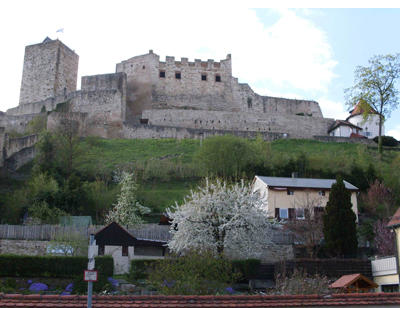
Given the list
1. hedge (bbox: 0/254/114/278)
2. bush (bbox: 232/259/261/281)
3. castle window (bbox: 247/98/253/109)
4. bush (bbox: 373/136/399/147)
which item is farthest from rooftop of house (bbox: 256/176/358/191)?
castle window (bbox: 247/98/253/109)

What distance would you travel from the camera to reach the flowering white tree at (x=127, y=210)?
32.0 metres

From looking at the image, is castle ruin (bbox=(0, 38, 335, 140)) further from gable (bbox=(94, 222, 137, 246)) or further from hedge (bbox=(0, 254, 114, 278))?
hedge (bbox=(0, 254, 114, 278))

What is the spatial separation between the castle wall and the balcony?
37599mm

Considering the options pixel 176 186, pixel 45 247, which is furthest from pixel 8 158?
pixel 45 247

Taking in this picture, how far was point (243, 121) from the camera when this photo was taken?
60438 millimetres

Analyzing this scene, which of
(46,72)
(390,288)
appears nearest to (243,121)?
(46,72)

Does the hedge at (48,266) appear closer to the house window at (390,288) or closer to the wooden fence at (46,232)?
the wooden fence at (46,232)

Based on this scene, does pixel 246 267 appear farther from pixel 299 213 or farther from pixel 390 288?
pixel 299 213

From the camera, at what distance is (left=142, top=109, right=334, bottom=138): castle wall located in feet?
194

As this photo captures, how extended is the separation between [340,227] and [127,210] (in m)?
13.7

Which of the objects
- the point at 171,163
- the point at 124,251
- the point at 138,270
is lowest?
the point at 138,270

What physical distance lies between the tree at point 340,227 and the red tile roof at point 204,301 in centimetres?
1367
